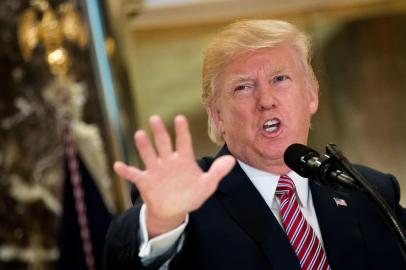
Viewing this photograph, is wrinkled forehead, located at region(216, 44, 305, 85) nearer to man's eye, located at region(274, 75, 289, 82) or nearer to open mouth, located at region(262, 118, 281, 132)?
man's eye, located at region(274, 75, 289, 82)

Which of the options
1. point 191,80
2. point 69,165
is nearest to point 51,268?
point 69,165

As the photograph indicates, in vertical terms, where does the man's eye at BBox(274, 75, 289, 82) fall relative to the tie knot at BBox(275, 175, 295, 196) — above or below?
above

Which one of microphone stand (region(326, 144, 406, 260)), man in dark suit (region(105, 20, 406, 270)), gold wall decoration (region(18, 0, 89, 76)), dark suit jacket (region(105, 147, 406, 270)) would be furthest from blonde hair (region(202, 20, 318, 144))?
gold wall decoration (region(18, 0, 89, 76))

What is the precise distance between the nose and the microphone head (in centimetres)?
22

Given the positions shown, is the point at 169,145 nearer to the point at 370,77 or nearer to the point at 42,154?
the point at 42,154

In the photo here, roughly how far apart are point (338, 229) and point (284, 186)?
0.67 feet

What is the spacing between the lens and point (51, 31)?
17.4 ft

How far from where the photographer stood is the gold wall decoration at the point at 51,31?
532 cm

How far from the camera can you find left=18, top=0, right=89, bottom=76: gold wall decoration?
5320mm

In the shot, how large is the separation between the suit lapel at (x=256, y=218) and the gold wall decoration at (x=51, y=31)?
10.6ft

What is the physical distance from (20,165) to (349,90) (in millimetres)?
2582

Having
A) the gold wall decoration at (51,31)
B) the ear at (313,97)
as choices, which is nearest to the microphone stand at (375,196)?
the ear at (313,97)

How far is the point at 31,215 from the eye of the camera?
5383 mm

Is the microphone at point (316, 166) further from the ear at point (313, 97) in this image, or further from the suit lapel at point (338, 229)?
the ear at point (313, 97)
